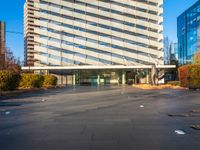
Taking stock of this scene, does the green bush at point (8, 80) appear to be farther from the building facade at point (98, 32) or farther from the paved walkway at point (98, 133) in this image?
the building facade at point (98, 32)

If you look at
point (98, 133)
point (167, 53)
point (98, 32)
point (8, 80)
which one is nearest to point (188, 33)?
point (167, 53)

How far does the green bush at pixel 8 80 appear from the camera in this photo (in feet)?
114

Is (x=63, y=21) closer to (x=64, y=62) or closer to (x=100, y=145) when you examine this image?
(x=64, y=62)

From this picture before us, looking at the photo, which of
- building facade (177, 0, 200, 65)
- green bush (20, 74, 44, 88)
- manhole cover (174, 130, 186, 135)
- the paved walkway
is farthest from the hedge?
building facade (177, 0, 200, 65)

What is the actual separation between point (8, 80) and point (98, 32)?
65.3m

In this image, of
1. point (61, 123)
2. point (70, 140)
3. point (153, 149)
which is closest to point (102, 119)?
Result: point (61, 123)

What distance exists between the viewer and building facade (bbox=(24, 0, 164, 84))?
9756 cm

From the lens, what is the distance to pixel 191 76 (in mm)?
40781

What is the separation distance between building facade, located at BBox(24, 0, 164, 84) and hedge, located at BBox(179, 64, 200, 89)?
54.4 m

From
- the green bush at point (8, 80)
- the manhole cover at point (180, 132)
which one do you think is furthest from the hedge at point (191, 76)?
the manhole cover at point (180, 132)

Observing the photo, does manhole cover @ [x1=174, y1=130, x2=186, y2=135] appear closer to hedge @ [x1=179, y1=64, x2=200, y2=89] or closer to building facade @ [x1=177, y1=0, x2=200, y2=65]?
hedge @ [x1=179, y1=64, x2=200, y2=89]

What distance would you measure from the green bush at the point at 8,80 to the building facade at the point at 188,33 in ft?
238

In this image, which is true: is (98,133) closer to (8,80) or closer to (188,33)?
(8,80)

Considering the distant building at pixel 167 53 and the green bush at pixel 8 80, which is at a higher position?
the distant building at pixel 167 53
